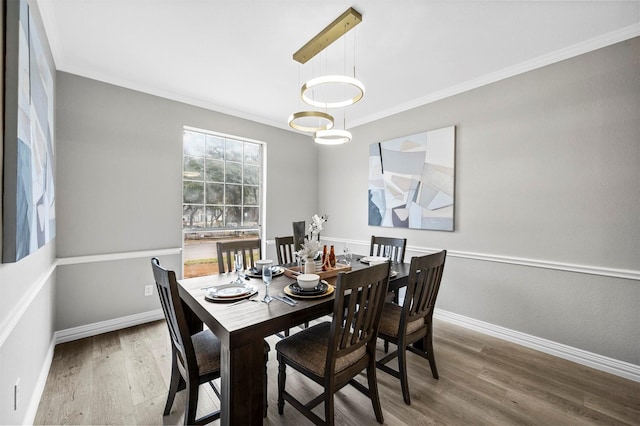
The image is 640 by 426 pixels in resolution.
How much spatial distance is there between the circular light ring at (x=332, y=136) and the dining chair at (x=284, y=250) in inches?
44.2

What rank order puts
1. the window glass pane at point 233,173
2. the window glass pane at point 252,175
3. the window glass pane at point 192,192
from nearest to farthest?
the window glass pane at point 192,192 → the window glass pane at point 233,173 → the window glass pane at point 252,175

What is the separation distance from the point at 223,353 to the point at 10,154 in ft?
4.39

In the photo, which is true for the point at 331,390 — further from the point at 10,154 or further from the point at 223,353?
the point at 10,154

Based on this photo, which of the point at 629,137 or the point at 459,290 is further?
the point at 459,290

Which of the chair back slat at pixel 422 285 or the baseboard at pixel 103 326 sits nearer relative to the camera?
the chair back slat at pixel 422 285

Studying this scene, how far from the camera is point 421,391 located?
6.41 feet

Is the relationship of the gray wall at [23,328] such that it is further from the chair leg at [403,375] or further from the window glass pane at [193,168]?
the chair leg at [403,375]

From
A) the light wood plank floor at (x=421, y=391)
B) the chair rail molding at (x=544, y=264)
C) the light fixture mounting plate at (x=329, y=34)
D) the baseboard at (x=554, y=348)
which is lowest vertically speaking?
the light wood plank floor at (x=421, y=391)

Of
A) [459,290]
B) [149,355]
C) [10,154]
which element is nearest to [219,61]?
[10,154]

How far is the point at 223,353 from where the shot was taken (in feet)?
4.36

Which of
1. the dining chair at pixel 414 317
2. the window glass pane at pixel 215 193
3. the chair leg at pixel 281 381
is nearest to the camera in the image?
the chair leg at pixel 281 381

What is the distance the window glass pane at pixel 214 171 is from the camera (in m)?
3.63

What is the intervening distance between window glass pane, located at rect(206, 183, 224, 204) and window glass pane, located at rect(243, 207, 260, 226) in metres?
0.43

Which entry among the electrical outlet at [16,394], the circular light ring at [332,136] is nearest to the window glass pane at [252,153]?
the circular light ring at [332,136]
